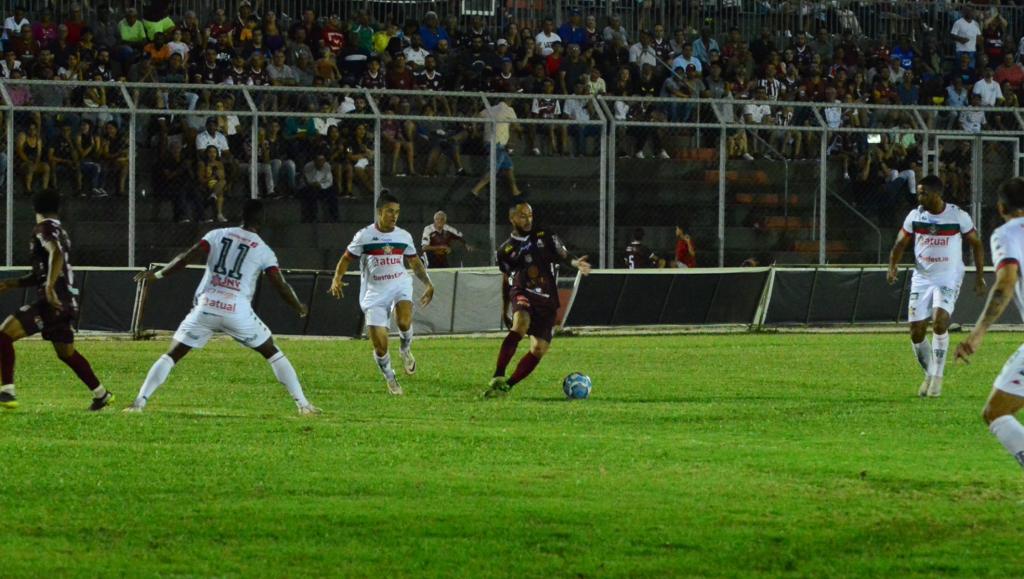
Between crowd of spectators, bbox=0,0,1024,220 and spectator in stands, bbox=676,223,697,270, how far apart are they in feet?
5.65

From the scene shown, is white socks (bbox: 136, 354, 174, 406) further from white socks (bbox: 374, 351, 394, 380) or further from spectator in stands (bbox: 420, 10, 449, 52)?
spectator in stands (bbox: 420, 10, 449, 52)

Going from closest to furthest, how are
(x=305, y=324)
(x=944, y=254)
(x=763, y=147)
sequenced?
(x=944, y=254)
(x=305, y=324)
(x=763, y=147)

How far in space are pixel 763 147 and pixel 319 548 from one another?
2348 centimetres

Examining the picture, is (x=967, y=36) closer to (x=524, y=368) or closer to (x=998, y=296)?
(x=524, y=368)

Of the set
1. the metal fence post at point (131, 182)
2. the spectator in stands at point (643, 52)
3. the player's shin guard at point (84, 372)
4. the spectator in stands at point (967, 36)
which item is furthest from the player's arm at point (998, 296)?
the spectator in stands at point (967, 36)

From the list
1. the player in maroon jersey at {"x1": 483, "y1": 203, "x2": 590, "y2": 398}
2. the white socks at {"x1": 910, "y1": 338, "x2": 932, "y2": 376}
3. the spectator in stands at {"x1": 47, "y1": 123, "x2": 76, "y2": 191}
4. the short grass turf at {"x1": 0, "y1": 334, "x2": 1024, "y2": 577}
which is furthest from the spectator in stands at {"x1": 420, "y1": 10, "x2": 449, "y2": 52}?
the white socks at {"x1": 910, "y1": 338, "x2": 932, "y2": 376}

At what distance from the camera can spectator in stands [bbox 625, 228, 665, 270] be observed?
97.7ft

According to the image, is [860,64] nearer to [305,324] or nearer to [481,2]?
[481,2]

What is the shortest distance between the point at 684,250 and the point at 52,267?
16411 mm

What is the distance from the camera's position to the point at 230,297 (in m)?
14.9

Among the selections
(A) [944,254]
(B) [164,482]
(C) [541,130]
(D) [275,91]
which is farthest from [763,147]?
(B) [164,482]

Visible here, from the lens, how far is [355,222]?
28312 mm

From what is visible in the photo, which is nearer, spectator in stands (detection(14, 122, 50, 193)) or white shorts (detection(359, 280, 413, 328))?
white shorts (detection(359, 280, 413, 328))

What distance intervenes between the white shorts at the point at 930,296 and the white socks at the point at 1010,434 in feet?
26.4
